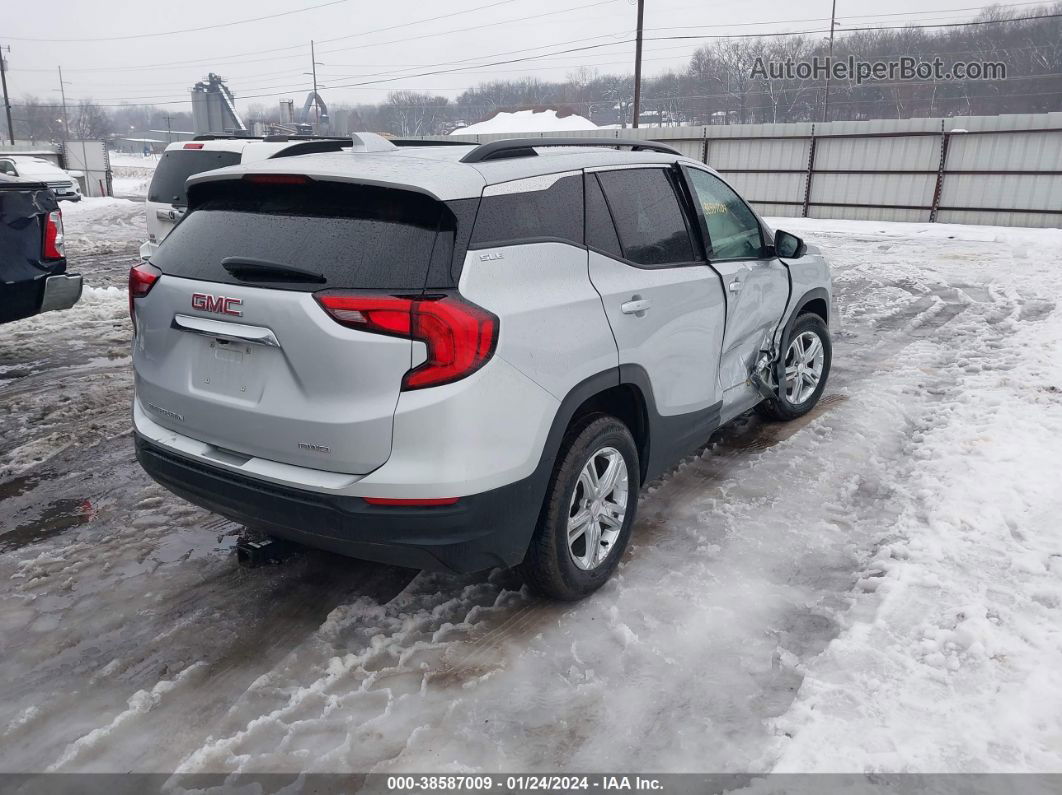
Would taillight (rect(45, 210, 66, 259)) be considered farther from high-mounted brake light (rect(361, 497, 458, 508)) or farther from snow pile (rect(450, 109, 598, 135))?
snow pile (rect(450, 109, 598, 135))

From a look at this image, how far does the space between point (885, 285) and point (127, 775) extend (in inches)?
443

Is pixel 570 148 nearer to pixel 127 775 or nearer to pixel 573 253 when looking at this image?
pixel 573 253

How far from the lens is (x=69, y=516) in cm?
414

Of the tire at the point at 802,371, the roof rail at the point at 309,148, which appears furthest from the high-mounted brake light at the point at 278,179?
the tire at the point at 802,371

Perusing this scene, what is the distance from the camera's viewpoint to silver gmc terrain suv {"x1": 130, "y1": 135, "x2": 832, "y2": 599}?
2.61 meters

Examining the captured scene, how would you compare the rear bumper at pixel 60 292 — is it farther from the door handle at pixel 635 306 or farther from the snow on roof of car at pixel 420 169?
the door handle at pixel 635 306

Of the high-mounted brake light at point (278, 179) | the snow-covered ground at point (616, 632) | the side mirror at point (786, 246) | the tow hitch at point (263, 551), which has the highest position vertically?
the high-mounted brake light at point (278, 179)

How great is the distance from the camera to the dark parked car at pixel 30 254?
5.49m

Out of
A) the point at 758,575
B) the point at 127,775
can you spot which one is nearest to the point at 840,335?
the point at 758,575

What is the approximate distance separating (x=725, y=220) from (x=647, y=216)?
944 mm

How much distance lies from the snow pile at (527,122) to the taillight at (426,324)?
191ft

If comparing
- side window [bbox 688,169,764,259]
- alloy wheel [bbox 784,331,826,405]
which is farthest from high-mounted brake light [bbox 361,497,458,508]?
alloy wheel [bbox 784,331,826,405]

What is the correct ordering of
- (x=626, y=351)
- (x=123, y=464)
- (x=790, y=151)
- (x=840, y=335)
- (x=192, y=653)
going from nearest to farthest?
(x=192, y=653), (x=626, y=351), (x=123, y=464), (x=840, y=335), (x=790, y=151)

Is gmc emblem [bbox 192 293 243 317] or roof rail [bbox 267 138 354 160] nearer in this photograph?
gmc emblem [bbox 192 293 243 317]
